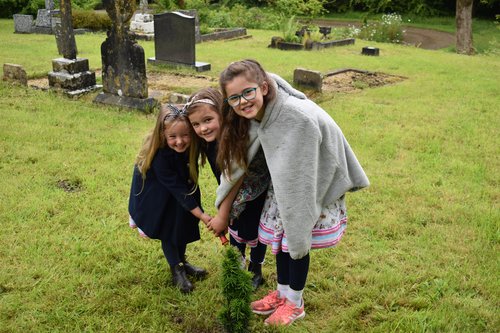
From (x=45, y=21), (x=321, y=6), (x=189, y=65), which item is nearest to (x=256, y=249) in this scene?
(x=189, y=65)

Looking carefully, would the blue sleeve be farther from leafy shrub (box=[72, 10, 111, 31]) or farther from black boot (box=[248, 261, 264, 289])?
leafy shrub (box=[72, 10, 111, 31])

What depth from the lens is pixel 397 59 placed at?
13125 millimetres

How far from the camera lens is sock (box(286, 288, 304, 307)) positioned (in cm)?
280

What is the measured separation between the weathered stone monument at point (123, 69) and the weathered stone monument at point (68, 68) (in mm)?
719

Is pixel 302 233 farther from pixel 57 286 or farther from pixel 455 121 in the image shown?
pixel 455 121

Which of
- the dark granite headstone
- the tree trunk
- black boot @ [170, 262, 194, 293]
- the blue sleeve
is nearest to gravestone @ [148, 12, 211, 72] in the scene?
the dark granite headstone

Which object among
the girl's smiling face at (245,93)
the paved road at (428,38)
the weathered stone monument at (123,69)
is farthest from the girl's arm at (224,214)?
the paved road at (428,38)

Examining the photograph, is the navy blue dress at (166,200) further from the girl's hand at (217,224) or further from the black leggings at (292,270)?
the black leggings at (292,270)

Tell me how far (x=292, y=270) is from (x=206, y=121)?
3.11ft

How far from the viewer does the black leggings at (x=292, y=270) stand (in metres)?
2.71

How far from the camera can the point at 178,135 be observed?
2.72 m

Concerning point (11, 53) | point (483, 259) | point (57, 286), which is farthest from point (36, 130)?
point (11, 53)

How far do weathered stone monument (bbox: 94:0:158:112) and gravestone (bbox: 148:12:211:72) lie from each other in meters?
3.32

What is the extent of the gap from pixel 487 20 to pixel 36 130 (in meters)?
27.9
